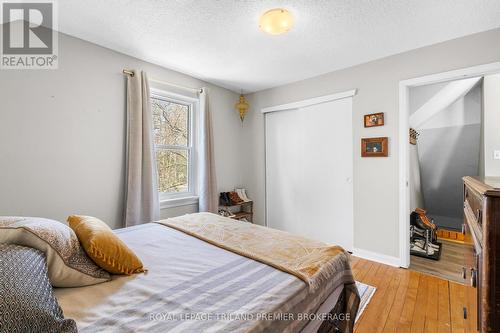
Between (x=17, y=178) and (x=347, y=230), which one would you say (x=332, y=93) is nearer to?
(x=347, y=230)

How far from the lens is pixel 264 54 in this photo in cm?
261

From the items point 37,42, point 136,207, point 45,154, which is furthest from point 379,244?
point 37,42

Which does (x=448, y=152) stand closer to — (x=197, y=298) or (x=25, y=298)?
(x=197, y=298)

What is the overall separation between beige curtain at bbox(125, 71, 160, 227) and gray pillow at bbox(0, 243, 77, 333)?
171 centimetres

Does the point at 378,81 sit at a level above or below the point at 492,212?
above

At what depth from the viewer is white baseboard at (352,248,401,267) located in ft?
8.60

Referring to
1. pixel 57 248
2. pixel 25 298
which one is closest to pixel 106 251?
pixel 57 248

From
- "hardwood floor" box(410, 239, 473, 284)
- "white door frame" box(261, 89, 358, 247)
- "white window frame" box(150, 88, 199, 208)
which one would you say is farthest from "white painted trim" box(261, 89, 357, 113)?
"hardwood floor" box(410, 239, 473, 284)

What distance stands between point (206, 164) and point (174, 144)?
51 centimetres

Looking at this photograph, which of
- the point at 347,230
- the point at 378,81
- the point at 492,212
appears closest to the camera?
the point at 492,212

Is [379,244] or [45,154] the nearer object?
[45,154]

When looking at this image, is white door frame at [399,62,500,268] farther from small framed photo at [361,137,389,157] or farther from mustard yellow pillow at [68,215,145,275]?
mustard yellow pillow at [68,215,145,275]

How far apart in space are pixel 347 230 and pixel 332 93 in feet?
5.99

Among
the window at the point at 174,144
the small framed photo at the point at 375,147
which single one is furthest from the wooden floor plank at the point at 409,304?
the window at the point at 174,144
